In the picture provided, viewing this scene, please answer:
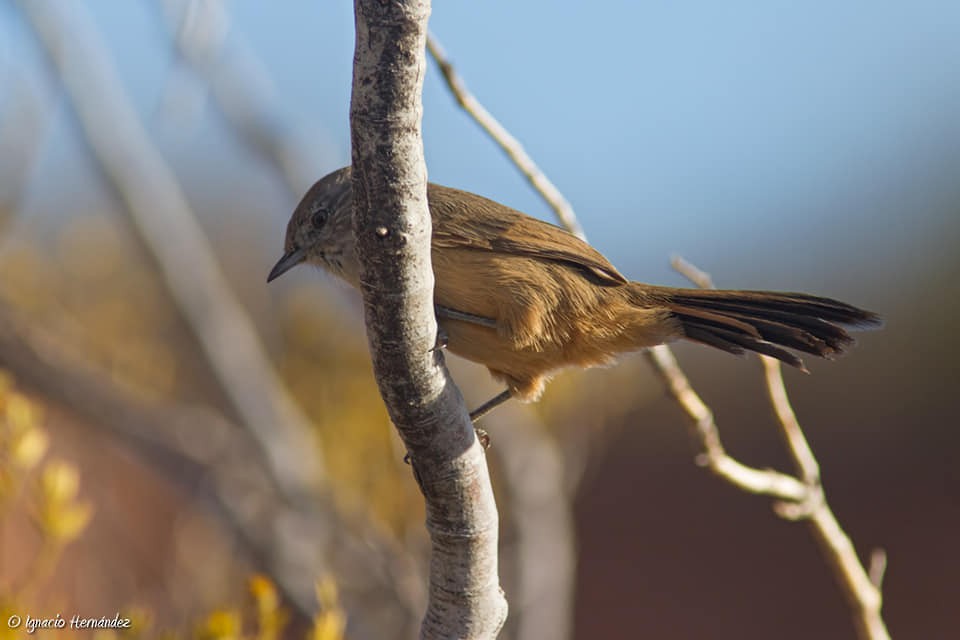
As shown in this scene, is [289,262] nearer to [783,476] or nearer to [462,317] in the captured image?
[462,317]

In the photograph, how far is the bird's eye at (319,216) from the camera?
4258 mm

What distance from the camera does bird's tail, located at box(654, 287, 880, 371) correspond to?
3328 mm

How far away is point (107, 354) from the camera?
7562 mm

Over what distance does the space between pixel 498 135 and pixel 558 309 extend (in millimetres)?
709

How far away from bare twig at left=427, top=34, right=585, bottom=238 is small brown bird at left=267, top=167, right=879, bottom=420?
29cm

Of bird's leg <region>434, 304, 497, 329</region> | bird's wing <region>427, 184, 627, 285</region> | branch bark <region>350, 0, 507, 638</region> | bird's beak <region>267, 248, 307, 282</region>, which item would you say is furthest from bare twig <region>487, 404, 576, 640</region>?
branch bark <region>350, 0, 507, 638</region>

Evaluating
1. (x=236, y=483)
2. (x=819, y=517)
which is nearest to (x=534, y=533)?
(x=236, y=483)

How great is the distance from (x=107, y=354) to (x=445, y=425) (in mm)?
5743

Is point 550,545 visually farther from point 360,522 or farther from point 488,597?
point 488,597

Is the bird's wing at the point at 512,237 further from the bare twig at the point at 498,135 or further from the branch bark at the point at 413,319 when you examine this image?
the branch bark at the point at 413,319

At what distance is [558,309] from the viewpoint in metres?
3.70

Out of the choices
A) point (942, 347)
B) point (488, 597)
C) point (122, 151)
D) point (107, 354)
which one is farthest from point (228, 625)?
point (942, 347)

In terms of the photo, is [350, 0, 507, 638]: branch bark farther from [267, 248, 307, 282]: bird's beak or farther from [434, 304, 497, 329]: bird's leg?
[267, 248, 307, 282]: bird's beak

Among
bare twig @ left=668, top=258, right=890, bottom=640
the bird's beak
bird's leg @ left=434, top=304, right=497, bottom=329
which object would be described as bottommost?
bare twig @ left=668, top=258, right=890, bottom=640
